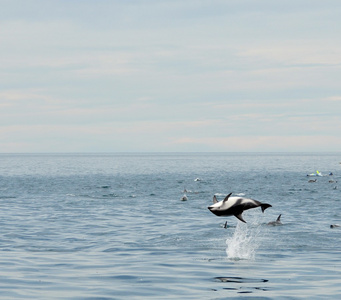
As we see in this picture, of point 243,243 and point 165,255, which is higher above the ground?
point 243,243

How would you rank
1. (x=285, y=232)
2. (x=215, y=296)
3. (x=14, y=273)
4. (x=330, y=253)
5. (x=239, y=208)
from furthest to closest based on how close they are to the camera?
(x=285, y=232), (x=330, y=253), (x=14, y=273), (x=239, y=208), (x=215, y=296)

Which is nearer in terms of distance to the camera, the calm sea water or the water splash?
the calm sea water

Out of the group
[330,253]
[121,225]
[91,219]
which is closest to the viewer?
[330,253]

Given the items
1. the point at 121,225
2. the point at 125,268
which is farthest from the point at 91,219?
the point at 125,268

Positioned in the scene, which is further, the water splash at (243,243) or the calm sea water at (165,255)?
the water splash at (243,243)

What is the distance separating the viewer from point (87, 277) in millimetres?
18188

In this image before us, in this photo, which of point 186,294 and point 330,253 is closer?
Result: point 186,294

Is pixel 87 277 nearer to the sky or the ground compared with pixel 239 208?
nearer to the ground

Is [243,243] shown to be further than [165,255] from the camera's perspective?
Yes

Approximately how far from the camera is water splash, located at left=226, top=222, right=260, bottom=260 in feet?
74.7

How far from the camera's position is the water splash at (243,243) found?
896 inches

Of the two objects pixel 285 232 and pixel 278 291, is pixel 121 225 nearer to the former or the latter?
pixel 285 232

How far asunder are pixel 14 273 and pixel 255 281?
7688mm

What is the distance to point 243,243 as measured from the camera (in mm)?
25562
